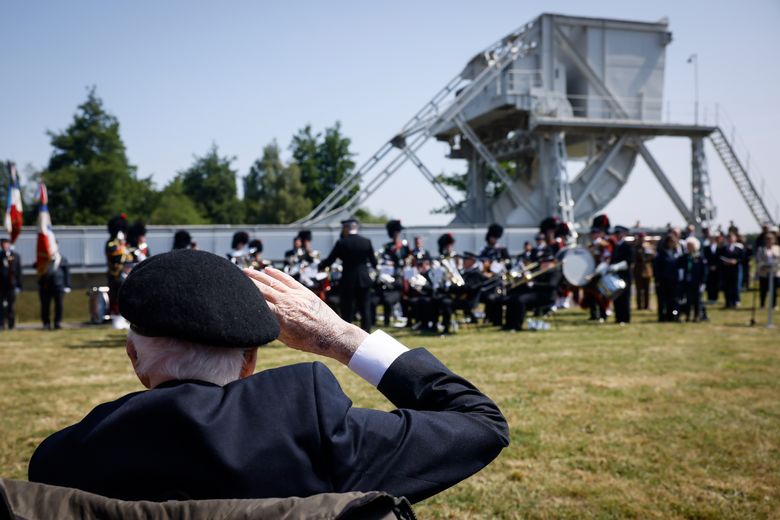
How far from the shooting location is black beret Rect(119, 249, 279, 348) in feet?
4.99

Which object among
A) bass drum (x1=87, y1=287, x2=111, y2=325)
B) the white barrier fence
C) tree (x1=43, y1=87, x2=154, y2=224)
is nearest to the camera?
bass drum (x1=87, y1=287, x2=111, y2=325)

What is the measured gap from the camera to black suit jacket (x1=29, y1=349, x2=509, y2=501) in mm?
1430

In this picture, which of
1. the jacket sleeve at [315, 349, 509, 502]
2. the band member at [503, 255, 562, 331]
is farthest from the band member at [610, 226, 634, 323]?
the jacket sleeve at [315, 349, 509, 502]

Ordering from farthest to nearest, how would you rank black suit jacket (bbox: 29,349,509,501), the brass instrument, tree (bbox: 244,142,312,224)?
tree (bbox: 244,142,312,224)
the brass instrument
black suit jacket (bbox: 29,349,509,501)

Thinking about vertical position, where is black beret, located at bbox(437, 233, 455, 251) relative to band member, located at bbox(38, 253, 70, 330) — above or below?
above

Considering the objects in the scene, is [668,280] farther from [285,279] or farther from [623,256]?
[285,279]

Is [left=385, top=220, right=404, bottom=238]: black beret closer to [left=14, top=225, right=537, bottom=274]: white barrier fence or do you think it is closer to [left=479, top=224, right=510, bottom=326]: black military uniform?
[left=479, top=224, right=510, bottom=326]: black military uniform

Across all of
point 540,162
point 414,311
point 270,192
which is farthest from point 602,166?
point 270,192

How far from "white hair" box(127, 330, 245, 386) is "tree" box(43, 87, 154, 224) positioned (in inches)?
1896

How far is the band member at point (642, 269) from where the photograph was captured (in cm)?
1873

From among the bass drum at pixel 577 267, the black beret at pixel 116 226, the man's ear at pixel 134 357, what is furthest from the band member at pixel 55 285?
the man's ear at pixel 134 357

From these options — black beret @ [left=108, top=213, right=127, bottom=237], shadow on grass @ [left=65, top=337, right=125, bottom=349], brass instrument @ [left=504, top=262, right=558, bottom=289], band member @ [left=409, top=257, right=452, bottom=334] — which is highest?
black beret @ [left=108, top=213, right=127, bottom=237]

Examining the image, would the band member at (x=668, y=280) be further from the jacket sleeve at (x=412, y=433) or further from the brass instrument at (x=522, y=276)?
the jacket sleeve at (x=412, y=433)

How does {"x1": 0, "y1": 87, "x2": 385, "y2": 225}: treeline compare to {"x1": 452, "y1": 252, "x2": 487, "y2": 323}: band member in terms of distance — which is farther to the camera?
{"x1": 0, "y1": 87, "x2": 385, "y2": 225}: treeline
